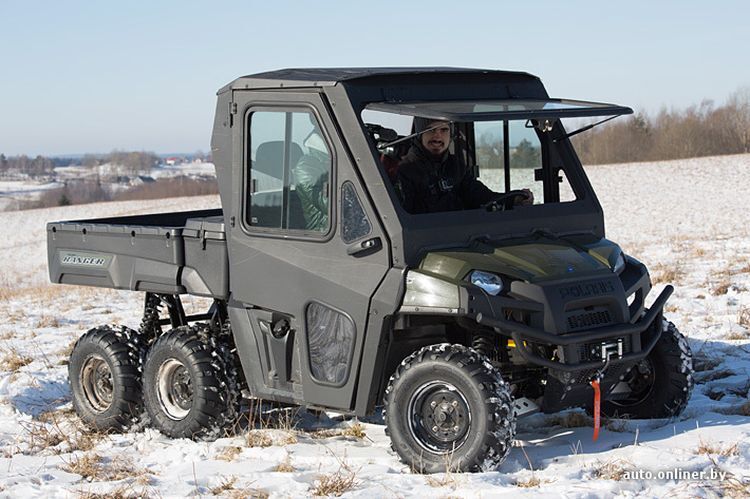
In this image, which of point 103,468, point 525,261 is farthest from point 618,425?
point 103,468

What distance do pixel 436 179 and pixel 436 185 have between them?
43 mm

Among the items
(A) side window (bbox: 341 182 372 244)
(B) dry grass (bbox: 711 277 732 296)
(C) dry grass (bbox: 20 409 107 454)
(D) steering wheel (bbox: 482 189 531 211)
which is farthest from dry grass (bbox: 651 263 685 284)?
(C) dry grass (bbox: 20 409 107 454)

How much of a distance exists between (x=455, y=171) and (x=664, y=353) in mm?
1607

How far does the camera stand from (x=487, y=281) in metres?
5.79

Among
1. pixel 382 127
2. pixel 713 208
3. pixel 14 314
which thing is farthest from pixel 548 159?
pixel 713 208

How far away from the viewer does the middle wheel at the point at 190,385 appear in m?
6.77

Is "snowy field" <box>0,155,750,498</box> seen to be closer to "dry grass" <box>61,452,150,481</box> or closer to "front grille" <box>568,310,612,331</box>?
"dry grass" <box>61,452,150,481</box>

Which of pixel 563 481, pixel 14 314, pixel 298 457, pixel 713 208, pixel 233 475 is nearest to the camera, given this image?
pixel 563 481

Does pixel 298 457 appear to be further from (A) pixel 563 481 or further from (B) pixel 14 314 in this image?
(B) pixel 14 314

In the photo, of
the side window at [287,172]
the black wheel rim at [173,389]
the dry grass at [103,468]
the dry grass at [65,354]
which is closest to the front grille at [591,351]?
the side window at [287,172]

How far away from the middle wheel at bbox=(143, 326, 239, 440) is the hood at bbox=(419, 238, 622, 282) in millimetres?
1644

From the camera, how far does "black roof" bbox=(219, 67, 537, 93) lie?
624 centimetres

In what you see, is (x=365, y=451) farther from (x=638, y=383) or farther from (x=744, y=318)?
(x=744, y=318)

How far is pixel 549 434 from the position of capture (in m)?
6.47
